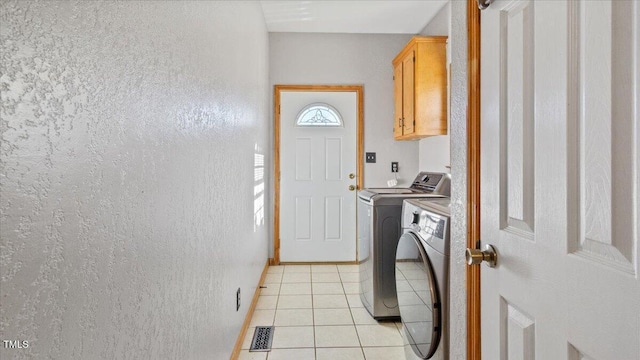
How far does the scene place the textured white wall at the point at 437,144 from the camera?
10.5ft

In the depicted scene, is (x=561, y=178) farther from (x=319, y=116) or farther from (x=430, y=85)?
(x=319, y=116)

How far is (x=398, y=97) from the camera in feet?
12.1

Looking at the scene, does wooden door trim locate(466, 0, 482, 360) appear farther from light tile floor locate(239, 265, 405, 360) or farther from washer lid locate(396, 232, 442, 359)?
light tile floor locate(239, 265, 405, 360)

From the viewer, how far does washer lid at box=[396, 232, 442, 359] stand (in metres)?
1.55

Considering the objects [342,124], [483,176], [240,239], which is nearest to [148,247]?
[483,176]

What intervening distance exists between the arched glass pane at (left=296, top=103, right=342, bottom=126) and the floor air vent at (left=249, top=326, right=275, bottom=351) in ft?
7.42

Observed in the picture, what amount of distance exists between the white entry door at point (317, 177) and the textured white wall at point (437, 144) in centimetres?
76

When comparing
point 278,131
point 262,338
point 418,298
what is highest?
point 278,131

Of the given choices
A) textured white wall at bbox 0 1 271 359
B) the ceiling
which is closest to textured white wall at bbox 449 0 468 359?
textured white wall at bbox 0 1 271 359

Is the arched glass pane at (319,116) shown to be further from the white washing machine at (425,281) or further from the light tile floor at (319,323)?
the white washing machine at (425,281)

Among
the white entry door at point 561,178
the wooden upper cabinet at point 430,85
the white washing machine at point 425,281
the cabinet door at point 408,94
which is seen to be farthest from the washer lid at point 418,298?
the cabinet door at point 408,94

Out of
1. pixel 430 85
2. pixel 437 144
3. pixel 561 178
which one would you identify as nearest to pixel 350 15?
pixel 430 85

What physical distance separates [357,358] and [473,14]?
184 centimetres

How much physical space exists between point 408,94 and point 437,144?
0.55m
